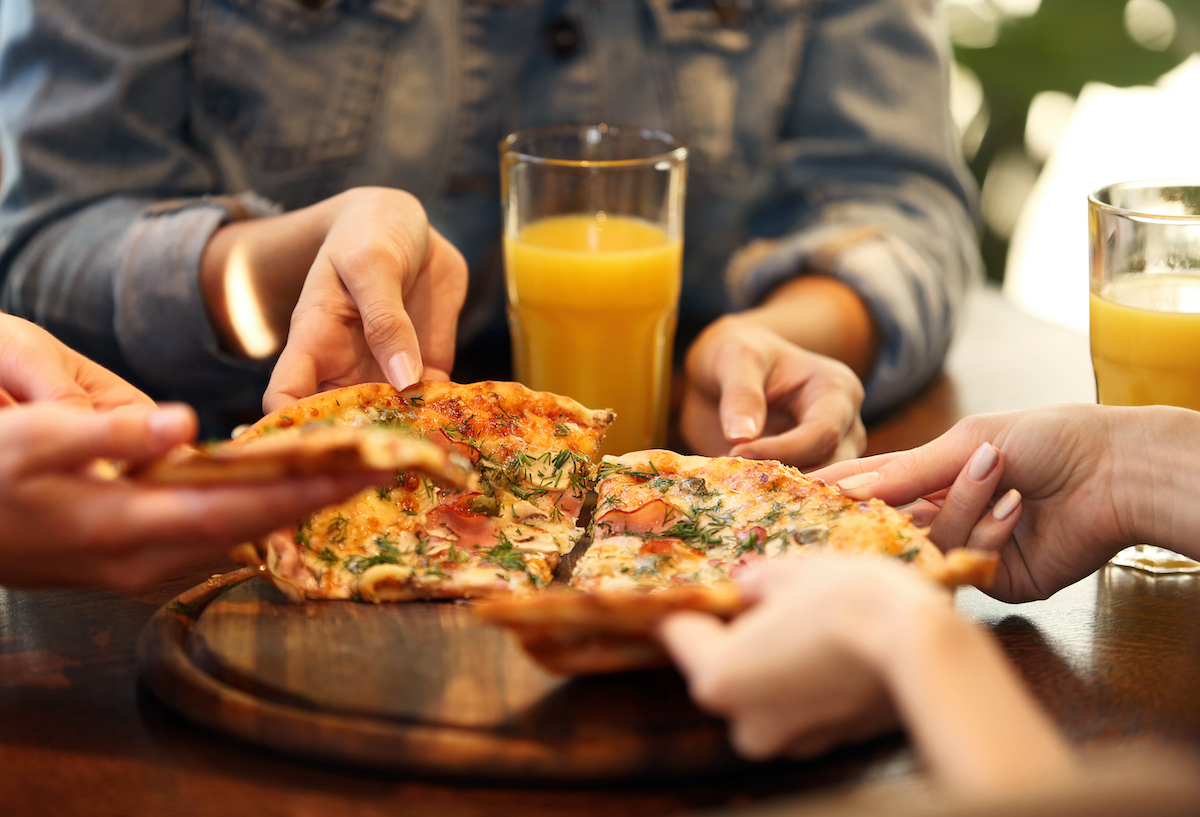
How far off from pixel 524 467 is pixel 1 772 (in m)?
0.63

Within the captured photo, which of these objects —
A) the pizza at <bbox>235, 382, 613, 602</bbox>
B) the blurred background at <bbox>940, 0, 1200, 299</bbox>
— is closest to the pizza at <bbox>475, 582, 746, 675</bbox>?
the pizza at <bbox>235, 382, 613, 602</bbox>

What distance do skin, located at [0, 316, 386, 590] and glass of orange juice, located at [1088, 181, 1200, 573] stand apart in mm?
1009

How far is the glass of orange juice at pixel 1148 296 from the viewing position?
50.7 inches

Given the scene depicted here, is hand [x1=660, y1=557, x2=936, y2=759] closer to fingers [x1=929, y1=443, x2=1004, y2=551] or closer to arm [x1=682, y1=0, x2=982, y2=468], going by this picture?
fingers [x1=929, y1=443, x2=1004, y2=551]

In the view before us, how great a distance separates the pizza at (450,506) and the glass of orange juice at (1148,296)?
0.67 metres

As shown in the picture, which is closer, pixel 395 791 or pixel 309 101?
pixel 395 791

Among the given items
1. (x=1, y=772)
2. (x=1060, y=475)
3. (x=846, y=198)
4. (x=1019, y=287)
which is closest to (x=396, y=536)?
(x=1, y=772)

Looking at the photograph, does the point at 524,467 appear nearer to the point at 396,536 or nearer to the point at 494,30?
the point at 396,536

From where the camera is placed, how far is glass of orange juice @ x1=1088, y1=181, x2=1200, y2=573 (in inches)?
50.7

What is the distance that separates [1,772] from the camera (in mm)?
843

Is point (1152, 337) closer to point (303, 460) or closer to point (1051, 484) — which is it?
point (1051, 484)

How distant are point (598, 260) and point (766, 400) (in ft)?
1.14

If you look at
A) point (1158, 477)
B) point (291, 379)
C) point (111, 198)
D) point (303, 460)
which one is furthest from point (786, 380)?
point (111, 198)

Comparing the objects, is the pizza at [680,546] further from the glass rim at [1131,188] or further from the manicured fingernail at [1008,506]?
the glass rim at [1131,188]
